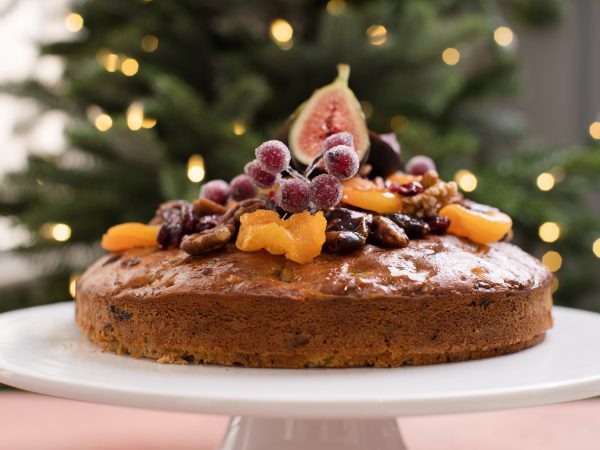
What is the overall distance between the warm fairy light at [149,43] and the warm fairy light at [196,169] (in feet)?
2.34

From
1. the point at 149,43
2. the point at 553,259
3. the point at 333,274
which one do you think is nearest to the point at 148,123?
the point at 149,43

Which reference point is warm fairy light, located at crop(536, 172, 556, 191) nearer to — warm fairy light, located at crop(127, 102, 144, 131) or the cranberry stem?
warm fairy light, located at crop(127, 102, 144, 131)

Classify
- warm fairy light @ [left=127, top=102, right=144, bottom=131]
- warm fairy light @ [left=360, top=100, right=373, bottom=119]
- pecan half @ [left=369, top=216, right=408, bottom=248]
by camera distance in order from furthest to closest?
warm fairy light @ [left=360, top=100, right=373, bottom=119]
warm fairy light @ [left=127, top=102, right=144, bottom=131]
pecan half @ [left=369, top=216, right=408, bottom=248]

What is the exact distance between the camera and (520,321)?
2.18 meters

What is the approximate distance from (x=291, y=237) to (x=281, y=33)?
7.39 ft

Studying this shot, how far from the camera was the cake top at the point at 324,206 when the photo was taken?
2.04 m

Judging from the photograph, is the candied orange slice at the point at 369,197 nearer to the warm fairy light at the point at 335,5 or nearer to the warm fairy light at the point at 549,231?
the warm fairy light at the point at 335,5

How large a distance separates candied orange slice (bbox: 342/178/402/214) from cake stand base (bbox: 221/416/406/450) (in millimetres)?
644

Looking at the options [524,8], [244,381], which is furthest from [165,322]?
[524,8]

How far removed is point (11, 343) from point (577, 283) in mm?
3741

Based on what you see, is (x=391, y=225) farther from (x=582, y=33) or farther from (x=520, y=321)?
(x=582, y=33)

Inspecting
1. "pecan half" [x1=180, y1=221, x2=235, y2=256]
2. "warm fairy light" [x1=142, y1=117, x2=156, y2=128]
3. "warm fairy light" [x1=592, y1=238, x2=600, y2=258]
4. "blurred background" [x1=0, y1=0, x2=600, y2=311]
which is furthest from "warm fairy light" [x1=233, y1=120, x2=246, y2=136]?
"warm fairy light" [x1=592, y1=238, x2=600, y2=258]

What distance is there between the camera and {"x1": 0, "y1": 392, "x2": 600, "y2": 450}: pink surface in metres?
3.35

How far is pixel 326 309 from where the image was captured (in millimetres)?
1969
